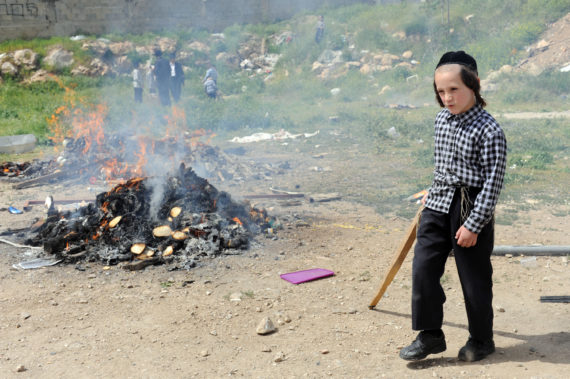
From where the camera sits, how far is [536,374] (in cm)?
303

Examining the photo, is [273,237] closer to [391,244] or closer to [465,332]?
[391,244]

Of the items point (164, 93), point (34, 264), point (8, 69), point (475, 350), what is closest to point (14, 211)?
point (34, 264)

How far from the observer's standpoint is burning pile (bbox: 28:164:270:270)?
5332 mm

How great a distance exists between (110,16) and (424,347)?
24.6 metres

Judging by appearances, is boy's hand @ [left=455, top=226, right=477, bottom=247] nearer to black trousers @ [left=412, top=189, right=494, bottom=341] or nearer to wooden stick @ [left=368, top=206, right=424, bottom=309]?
black trousers @ [left=412, top=189, right=494, bottom=341]

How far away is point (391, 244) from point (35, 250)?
12.7ft

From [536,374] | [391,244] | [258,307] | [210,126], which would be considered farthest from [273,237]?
[210,126]

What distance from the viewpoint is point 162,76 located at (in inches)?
609

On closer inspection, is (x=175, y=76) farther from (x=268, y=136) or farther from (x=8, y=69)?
(x=8, y=69)

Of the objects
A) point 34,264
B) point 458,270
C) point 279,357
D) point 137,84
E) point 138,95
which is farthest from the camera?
point 138,95

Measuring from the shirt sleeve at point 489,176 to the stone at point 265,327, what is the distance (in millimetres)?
1665

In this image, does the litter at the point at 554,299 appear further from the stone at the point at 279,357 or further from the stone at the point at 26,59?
the stone at the point at 26,59

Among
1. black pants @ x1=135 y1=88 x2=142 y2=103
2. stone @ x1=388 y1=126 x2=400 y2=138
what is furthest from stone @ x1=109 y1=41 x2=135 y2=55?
stone @ x1=388 y1=126 x2=400 y2=138

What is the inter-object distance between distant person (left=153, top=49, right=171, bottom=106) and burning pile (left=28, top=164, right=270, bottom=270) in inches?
389
